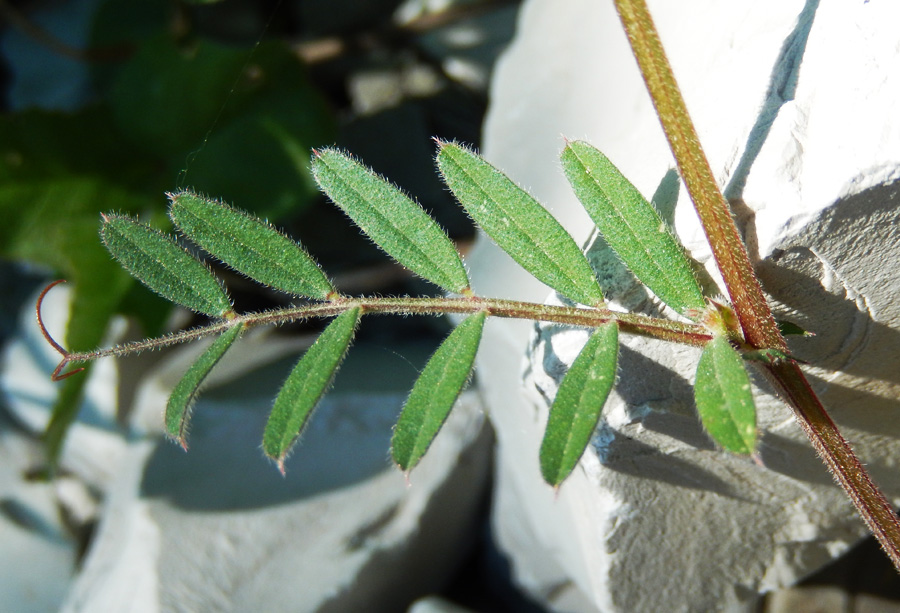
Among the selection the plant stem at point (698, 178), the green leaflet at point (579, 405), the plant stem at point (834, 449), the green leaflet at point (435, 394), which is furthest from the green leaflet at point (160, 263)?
the plant stem at point (834, 449)

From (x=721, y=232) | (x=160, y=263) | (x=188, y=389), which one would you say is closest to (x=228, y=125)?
(x=160, y=263)

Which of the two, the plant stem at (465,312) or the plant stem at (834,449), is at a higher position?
the plant stem at (465,312)

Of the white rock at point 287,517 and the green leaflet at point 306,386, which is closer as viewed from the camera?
the green leaflet at point 306,386

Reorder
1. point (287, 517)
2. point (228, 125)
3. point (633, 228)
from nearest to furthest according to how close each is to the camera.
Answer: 1. point (633, 228)
2. point (287, 517)
3. point (228, 125)

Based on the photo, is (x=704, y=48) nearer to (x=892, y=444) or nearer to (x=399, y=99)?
(x=892, y=444)

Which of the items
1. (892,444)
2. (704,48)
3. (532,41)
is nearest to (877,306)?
(892,444)

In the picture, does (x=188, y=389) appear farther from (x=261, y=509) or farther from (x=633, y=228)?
(x=261, y=509)

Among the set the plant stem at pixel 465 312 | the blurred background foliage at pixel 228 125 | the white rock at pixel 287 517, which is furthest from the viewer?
the blurred background foliage at pixel 228 125

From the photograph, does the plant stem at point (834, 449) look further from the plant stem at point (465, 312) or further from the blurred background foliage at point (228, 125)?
the blurred background foliage at point (228, 125)
